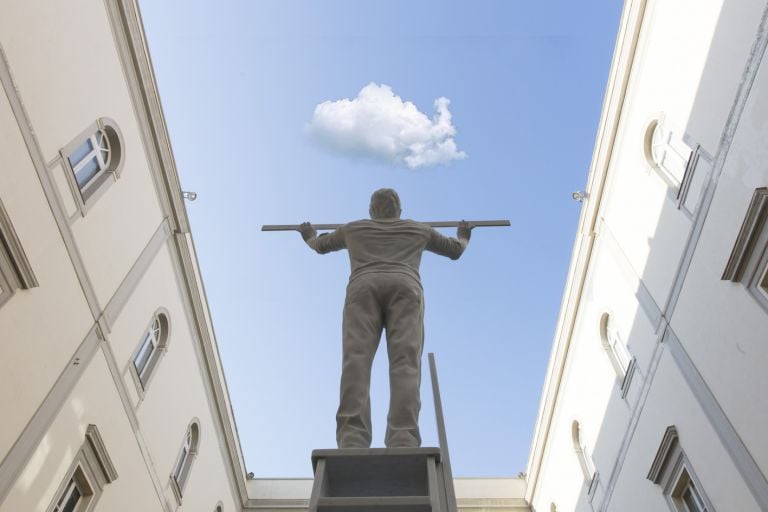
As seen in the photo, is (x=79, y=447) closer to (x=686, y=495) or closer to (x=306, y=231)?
(x=306, y=231)

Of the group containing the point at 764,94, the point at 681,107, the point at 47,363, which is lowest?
the point at 47,363

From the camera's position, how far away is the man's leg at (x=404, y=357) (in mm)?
4508

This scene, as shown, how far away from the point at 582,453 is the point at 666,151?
302 inches

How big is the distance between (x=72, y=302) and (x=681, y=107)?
10.8 metres

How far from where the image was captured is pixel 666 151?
11555 millimetres

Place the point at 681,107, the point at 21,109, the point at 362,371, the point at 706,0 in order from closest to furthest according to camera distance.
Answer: the point at 362,371 < the point at 21,109 < the point at 706,0 < the point at 681,107

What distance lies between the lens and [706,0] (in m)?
10.1

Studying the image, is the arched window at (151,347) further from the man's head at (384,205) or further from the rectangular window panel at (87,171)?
the man's head at (384,205)

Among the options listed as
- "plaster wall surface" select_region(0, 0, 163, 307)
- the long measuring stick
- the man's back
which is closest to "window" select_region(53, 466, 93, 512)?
"plaster wall surface" select_region(0, 0, 163, 307)

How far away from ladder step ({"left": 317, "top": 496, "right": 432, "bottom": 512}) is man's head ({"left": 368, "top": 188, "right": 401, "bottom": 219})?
3.76 metres

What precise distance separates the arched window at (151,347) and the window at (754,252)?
1053 centimetres

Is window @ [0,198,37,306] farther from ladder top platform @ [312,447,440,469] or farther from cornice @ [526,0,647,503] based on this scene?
cornice @ [526,0,647,503]

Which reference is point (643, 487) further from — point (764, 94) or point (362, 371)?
point (362, 371)

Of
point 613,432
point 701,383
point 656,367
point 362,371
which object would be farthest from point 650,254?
point 362,371
